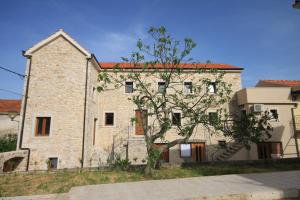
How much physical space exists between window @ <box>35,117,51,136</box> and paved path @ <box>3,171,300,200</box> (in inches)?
373

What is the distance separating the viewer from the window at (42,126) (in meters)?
15.7

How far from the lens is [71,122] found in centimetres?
1602

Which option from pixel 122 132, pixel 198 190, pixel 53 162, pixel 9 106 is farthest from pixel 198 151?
pixel 9 106

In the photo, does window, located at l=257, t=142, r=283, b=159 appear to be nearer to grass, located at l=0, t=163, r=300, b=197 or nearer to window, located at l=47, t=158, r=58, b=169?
grass, located at l=0, t=163, r=300, b=197

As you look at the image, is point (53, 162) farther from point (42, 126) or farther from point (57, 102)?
point (57, 102)

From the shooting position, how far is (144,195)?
6.60 metres

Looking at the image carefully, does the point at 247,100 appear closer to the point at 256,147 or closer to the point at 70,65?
the point at 256,147

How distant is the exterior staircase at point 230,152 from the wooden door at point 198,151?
1311 millimetres

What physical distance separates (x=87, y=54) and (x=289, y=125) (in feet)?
61.4

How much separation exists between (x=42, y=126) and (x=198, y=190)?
13.0 meters

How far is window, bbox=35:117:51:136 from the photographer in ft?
51.4

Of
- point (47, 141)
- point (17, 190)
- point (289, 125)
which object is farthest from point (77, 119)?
point (289, 125)

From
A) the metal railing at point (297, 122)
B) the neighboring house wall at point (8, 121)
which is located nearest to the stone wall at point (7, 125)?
the neighboring house wall at point (8, 121)

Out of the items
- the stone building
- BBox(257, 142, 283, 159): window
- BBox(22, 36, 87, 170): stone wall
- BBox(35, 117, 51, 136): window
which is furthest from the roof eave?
BBox(257, 142, 283, 159): window
